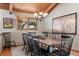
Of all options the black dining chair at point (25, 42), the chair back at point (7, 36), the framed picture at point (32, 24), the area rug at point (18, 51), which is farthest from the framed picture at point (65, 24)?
the chair back at point (7, 36)

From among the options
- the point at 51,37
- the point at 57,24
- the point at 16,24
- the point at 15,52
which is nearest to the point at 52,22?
the point at 57,24

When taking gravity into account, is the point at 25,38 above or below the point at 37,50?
above

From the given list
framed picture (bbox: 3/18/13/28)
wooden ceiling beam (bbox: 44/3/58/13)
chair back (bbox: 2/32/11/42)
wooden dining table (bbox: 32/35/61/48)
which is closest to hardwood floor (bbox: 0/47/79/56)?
chair back (bbox: 2/32/11/42)

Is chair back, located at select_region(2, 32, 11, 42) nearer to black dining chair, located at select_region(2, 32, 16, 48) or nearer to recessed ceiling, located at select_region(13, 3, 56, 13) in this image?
black dining chair, located at select_region(2, 32, 16, 48)

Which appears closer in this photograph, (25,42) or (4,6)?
(4,6)

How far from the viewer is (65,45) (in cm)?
238

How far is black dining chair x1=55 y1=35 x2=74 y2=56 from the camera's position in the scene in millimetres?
2301

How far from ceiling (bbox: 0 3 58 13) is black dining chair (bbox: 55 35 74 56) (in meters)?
0.57

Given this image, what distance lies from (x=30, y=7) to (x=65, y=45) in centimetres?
91

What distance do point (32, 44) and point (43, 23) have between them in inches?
17.4

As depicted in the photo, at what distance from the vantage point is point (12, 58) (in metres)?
2.25

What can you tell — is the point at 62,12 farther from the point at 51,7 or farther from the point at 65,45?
Result: the point at 65,45

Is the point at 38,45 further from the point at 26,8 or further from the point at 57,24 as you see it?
the point at 26,8

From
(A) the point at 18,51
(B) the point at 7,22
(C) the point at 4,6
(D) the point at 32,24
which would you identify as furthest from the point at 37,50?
(C) the point at 4,6
